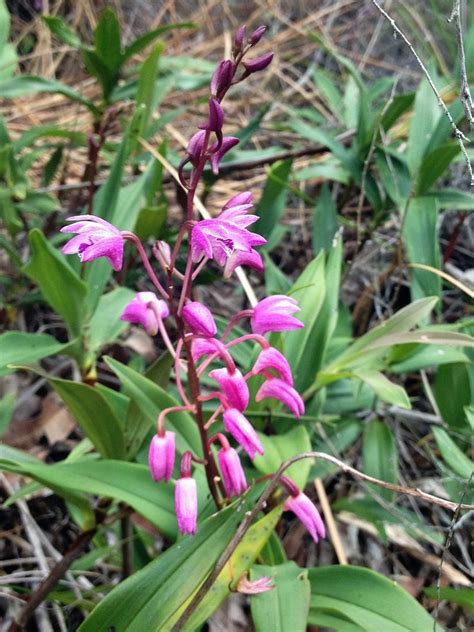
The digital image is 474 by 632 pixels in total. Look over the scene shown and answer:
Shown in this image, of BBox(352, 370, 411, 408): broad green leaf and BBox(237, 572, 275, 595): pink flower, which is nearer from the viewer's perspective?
BBox(237, 572, 275, 595): pink flower

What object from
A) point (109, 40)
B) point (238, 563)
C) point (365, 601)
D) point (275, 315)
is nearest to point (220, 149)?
point (275, 315)

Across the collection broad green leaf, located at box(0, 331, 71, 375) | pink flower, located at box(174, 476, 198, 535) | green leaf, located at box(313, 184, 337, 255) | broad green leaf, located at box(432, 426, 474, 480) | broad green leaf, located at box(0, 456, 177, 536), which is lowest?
broad green leaf, located at box(432, 426, 474, 480)

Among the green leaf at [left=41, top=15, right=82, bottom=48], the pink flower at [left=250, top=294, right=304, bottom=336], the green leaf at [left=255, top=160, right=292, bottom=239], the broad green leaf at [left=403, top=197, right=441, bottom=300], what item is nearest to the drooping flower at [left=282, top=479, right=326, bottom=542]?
the pink flower at [left=250, top=294, right=304, bottom=336]

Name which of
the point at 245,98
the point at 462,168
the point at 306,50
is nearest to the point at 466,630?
the point at 462,168

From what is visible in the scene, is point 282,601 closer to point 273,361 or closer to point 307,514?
point 307,514

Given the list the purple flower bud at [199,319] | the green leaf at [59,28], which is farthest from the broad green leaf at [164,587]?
the green leaf at [59,28]

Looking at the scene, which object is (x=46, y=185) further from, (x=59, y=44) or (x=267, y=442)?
(x=59, y=44)

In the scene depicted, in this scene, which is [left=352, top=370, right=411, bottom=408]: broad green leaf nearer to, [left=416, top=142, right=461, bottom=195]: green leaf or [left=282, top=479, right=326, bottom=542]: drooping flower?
[left=282, top=479, right=326, bottom=542]: drooping flower
